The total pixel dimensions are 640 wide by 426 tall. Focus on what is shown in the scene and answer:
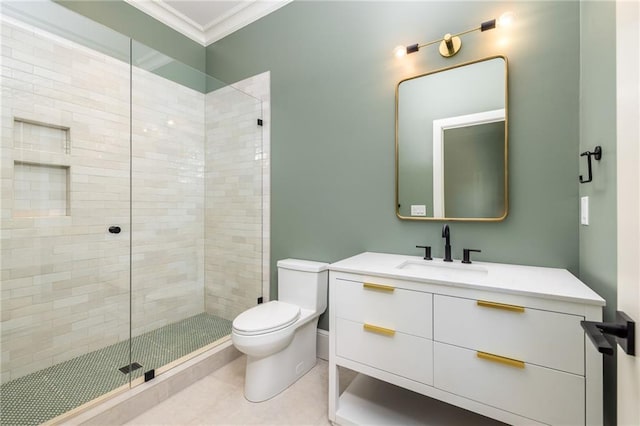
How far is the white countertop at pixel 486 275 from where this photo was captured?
1034 millimetres

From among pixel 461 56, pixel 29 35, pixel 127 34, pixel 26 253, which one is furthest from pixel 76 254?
pixel 461 56

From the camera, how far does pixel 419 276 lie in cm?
125

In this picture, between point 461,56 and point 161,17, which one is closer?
point 461,56

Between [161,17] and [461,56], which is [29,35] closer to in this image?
[161,17]

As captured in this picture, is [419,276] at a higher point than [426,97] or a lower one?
lower

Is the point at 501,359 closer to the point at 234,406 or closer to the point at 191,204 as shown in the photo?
the point at 234,406

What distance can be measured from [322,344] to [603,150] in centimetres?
193

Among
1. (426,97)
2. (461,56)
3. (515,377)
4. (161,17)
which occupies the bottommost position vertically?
(515,377)

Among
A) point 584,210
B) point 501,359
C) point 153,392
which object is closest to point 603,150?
point 584,210

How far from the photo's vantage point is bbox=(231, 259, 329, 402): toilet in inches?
62.5

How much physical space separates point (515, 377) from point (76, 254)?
2616 millimetres

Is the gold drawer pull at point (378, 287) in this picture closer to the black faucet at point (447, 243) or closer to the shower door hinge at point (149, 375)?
the black faucet at point (447, 243)

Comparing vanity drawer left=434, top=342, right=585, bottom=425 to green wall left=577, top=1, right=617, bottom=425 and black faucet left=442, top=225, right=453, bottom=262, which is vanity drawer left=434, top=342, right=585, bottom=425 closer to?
green wall left=577, top=1, right=617, bottom=425

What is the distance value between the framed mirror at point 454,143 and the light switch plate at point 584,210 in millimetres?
299
